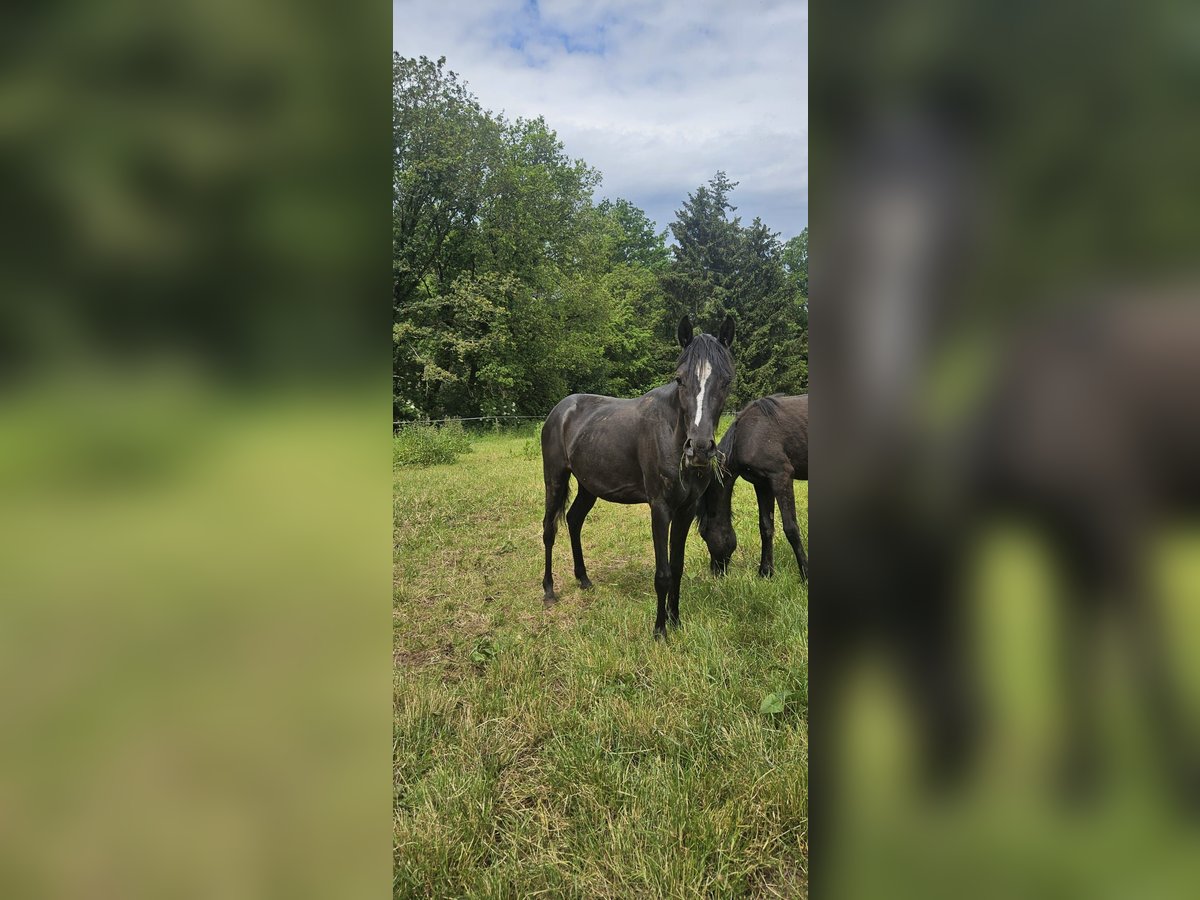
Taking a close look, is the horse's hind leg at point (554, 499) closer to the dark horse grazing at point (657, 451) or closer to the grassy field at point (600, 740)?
the dark horse grazing at point (657, 451)

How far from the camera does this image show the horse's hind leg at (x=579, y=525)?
16.6ft

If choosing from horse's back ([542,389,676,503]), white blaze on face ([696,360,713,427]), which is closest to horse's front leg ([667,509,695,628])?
horse's back ([542,389,676,503])

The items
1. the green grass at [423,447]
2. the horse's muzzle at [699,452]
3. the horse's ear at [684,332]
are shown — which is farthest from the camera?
the green grass at [423,447]

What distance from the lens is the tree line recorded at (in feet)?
70.0

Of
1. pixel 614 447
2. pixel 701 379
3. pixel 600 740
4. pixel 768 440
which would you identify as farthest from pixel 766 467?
pixel 600 740

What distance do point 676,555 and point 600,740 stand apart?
163cm
